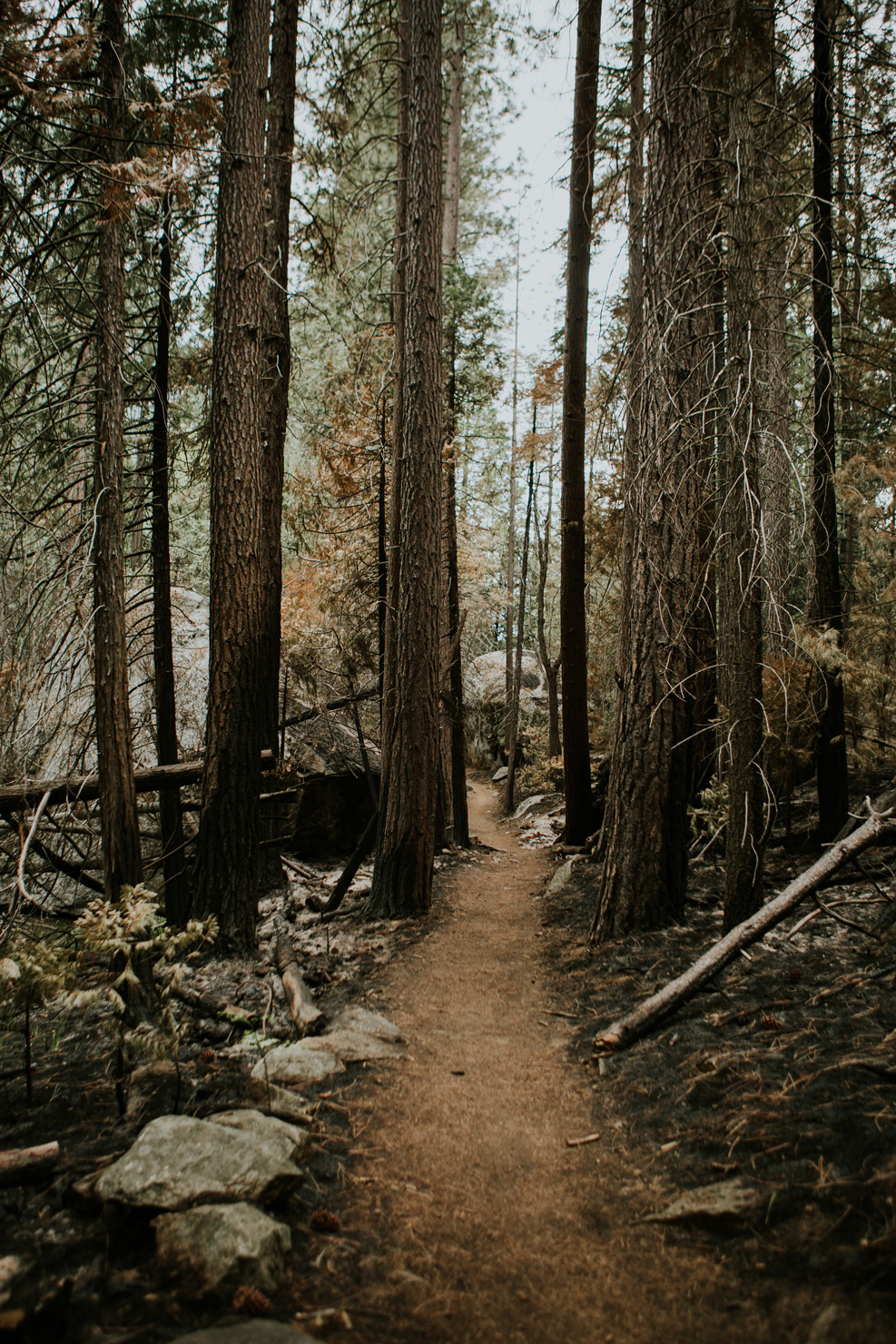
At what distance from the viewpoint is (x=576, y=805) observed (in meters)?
10.6

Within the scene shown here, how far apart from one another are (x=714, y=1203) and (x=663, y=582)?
4211 millimetres

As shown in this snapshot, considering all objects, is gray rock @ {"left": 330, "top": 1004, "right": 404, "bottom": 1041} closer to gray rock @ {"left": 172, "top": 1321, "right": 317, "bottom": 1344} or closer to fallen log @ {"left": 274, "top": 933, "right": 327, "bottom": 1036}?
fallen log @ {"left": 274, "top": 933, "right": 327, "bottom": 1036}

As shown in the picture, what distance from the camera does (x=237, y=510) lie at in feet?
20.3

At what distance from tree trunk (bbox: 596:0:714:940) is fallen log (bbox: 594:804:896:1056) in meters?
1.54

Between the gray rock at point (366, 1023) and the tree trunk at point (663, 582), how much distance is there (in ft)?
6.96

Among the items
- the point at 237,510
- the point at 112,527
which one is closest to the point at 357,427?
the point at 237,510

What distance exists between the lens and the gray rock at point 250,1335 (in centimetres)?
172

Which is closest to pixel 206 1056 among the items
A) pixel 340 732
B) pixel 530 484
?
pixel 340 732

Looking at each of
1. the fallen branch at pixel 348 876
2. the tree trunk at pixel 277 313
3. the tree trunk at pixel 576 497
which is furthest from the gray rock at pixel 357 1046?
the tree trunk at pixel 576 497

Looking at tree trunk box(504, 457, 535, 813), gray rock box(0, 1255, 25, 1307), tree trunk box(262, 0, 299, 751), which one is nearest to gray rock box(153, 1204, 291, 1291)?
gray rock box(0, 1255, 25, 1307)

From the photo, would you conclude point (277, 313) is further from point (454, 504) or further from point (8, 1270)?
point (8, 1270)

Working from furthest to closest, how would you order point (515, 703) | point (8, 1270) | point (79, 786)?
point (515, 703), point (79, 786), point (8, 1270)

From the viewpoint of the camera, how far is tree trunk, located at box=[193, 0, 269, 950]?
19.7 feet

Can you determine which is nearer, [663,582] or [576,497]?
[663,582]
